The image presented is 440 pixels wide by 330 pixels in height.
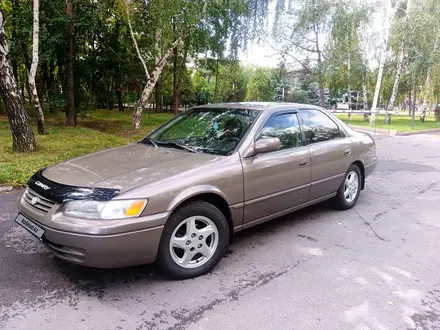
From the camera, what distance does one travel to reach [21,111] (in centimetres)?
871

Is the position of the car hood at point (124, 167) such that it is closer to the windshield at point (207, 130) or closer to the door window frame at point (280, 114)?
the windshield at point (207, 130)

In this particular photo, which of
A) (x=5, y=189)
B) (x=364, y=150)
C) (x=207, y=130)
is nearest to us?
(x=207, y=130)

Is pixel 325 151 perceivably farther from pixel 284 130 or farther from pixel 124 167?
pixel 124 167

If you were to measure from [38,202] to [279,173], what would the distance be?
7.77ft

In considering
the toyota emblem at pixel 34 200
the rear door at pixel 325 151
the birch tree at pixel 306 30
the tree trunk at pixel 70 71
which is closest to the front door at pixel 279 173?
the rear door at pixel 325 151

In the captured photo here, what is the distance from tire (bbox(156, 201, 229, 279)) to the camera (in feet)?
10.00

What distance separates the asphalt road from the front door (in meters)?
0.44

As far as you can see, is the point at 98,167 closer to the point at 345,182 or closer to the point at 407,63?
the point at 345,182

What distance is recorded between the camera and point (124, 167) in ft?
11.0

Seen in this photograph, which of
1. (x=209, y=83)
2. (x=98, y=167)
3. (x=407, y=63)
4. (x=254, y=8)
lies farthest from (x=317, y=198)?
(x=209, y=83)

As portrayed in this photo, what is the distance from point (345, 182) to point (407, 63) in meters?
18.0

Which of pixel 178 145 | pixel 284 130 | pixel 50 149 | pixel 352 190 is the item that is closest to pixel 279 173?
pixel 284 130

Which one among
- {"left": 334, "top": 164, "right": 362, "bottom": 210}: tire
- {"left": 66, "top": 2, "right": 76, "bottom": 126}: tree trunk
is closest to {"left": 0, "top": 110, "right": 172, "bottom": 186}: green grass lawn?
{"left": 66, "top": 2, "right": 76, "bottom": 126}: tree trunk

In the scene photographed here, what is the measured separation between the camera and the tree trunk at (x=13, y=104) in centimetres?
836
